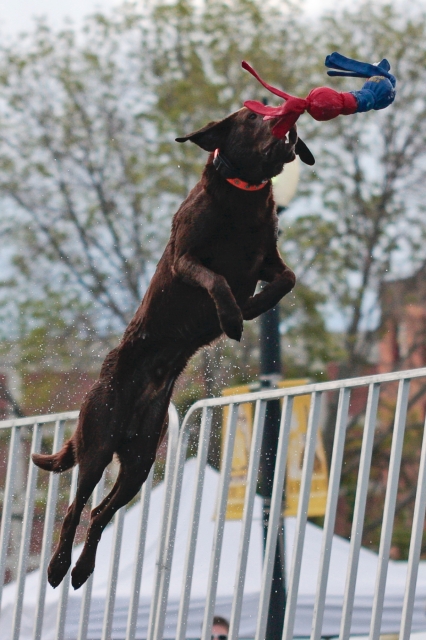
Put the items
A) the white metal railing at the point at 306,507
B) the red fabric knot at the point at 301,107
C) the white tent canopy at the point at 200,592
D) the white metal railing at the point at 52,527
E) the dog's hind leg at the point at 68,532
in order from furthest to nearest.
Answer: the white tent canopy at the point at 200,592
the white metal railing at the point at 52,527
the white metal railing at the point at 306,507
the dog's hind leg at the point at 68,532
the red fabric knot at the point at 301,107

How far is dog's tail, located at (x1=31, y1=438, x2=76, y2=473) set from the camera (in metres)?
3.53

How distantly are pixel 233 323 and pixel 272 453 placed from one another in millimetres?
2610

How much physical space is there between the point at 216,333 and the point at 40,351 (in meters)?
3.64

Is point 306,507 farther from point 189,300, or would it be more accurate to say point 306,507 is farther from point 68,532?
point 189,300

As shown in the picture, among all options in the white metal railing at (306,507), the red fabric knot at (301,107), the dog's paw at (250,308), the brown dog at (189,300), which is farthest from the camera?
the white metal railing at (306,507)

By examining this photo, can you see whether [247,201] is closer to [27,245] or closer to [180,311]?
[180,311]

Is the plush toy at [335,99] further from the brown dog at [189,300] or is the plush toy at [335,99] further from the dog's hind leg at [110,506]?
the dog's hind leg at [110,506]

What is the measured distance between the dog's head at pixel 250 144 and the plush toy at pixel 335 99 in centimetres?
4

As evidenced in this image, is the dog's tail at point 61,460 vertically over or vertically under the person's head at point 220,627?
over

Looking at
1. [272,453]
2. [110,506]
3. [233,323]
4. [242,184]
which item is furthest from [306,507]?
[242,184]

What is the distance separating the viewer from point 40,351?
21.6ft

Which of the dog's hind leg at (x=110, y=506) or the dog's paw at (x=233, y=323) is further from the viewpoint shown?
the dog's hind leg at (x=110, y=506)

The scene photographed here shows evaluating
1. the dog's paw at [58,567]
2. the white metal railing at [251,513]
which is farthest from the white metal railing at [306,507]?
the dog's paw at [58,567]

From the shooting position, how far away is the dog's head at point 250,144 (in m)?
2.83
